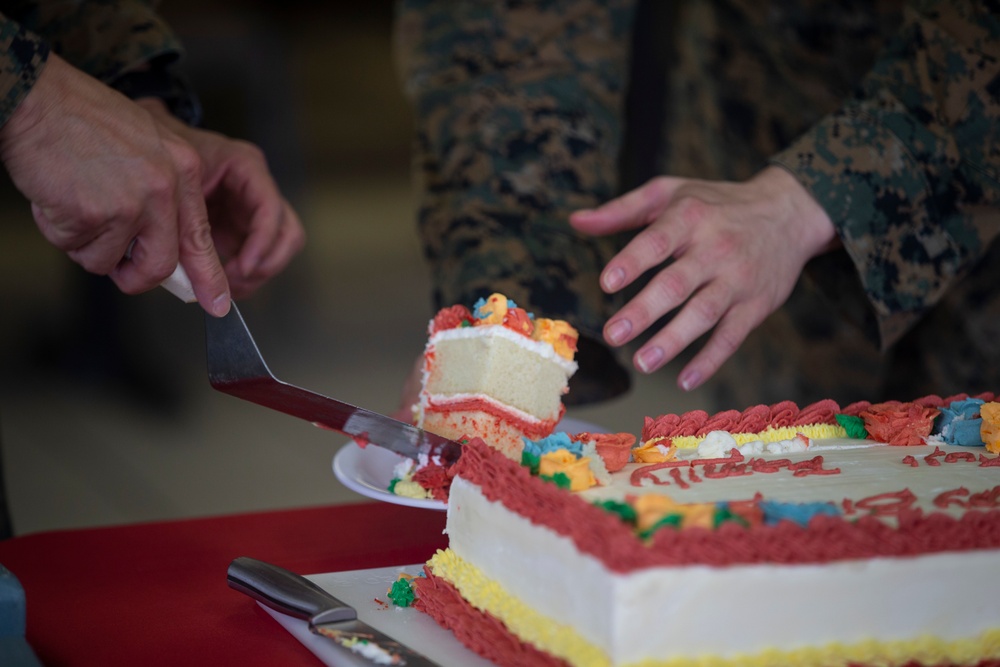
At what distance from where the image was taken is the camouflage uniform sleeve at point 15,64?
1.31 m

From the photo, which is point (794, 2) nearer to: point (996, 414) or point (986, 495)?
point (996, 414)

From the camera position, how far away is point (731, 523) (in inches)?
36.2

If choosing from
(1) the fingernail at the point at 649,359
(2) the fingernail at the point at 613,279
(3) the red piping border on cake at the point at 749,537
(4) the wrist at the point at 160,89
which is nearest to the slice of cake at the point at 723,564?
(3) the red piping border on cake at the point at 749,537

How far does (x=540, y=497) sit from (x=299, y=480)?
3593mm

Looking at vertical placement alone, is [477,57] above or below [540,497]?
above

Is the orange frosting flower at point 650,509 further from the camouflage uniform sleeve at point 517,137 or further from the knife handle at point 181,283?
the camouflage uniform sleeve at point 517,137

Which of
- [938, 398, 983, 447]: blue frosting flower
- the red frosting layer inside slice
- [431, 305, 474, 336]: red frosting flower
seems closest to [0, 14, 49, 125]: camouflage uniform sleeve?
[431, 305, 474, 336]: red frosting flower

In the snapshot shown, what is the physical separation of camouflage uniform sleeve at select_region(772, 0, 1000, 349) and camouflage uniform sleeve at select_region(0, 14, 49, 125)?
133 cm

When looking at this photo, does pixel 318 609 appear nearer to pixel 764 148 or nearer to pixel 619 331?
pixel 619 331

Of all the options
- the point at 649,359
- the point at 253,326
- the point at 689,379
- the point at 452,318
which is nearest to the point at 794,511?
the point at 649,359

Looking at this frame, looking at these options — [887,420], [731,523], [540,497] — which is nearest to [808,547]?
[731,523]

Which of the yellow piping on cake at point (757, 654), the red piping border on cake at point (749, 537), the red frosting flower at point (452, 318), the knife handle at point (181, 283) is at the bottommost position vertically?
the yellow piping on cake at point (757, 654)

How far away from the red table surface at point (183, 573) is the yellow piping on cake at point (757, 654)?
0.74ft

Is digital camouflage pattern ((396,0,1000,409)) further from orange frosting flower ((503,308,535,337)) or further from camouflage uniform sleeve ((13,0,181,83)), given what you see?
camouflage uniform sleeve ((13,0,181,83))
